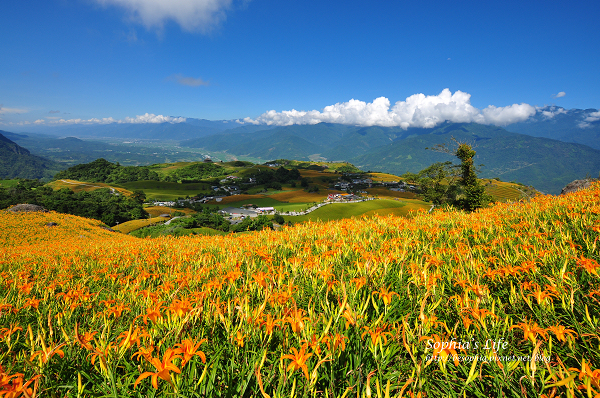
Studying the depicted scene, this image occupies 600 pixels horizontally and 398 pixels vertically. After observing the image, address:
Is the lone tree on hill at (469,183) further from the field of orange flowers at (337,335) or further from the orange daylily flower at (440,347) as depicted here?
the orange daylily flower at (440,347)

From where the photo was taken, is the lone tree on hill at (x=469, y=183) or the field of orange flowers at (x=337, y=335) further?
the lone tree on hill at (x=469, y=183)

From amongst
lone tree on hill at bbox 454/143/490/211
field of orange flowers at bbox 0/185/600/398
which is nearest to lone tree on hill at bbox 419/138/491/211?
lone tree on hill at bbox 454/143/490/211

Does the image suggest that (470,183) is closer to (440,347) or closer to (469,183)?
(469,183)

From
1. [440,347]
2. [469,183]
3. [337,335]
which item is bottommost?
[469,183]

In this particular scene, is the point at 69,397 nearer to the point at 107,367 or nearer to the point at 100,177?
the point at 107,367

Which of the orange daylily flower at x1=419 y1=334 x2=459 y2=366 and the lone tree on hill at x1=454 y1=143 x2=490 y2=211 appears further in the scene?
the lone tree on hill at x1=454 y1=143 x2=490 y2=211

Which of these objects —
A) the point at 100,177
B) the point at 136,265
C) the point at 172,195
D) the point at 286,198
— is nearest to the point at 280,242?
the point at 136,265

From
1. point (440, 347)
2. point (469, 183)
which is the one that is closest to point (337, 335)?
point (440, 347)

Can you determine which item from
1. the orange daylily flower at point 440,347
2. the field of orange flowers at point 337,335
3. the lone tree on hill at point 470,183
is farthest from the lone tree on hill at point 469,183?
the orange daylily flower at point 440,347

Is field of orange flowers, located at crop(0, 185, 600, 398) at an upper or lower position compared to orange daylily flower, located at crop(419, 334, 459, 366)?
lower

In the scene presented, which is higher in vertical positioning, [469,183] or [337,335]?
[337,335]

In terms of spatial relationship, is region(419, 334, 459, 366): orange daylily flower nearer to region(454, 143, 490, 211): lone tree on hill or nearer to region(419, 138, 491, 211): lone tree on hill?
region(419, 138, 491, 211): lone tree on hill

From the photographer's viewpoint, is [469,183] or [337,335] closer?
[337,335]

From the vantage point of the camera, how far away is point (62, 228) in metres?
20.1
